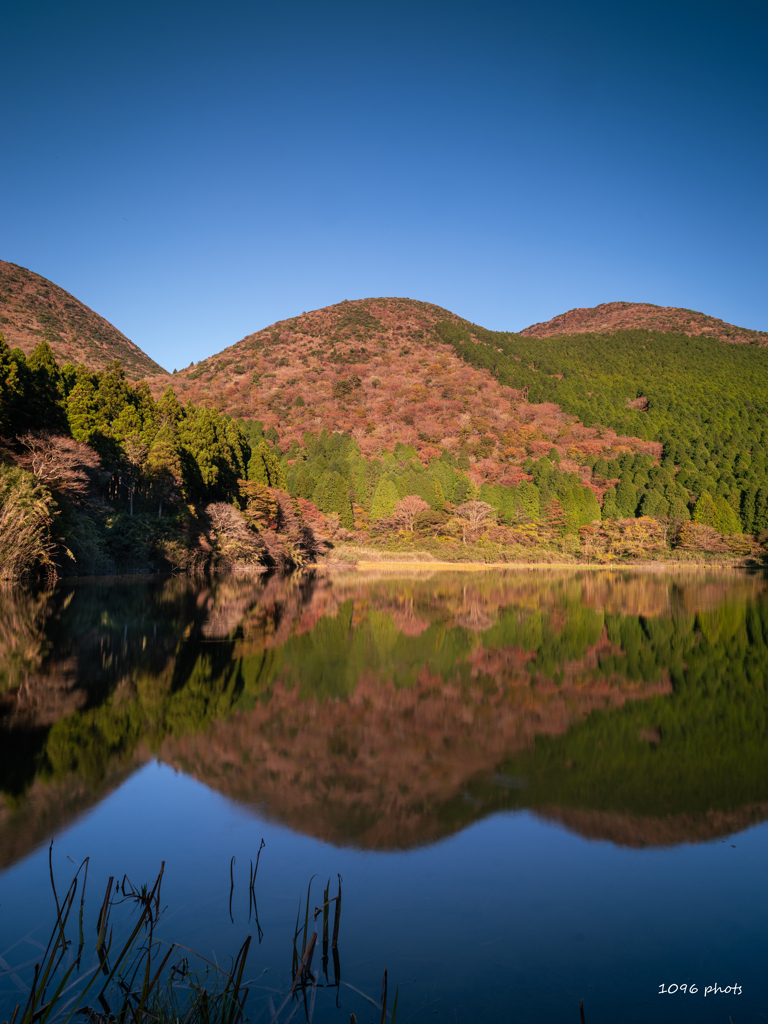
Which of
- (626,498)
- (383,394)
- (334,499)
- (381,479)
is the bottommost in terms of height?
(334,499)

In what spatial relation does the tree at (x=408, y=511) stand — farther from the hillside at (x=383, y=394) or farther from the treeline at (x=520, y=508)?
the hillside at (x=383, y=394)

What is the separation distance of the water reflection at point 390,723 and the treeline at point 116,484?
9.04 m

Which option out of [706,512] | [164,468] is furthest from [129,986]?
[706,512]

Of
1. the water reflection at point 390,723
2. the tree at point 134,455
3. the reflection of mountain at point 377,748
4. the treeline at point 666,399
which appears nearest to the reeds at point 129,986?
the water reflection at point 390,723

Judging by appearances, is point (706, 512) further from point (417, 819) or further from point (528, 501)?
point (417, 819)

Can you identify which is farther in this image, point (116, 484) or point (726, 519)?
point (726, 519)

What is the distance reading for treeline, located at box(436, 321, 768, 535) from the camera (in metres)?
66.9

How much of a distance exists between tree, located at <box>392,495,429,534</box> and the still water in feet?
159

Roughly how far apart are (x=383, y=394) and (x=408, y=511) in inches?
1745

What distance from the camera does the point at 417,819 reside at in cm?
409

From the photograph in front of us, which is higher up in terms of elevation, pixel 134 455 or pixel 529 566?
pixel 134 455

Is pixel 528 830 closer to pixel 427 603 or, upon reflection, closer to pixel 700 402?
pixel 427 603

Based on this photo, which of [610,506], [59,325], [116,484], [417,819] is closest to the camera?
[417,819]

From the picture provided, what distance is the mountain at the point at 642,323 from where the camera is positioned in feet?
431
